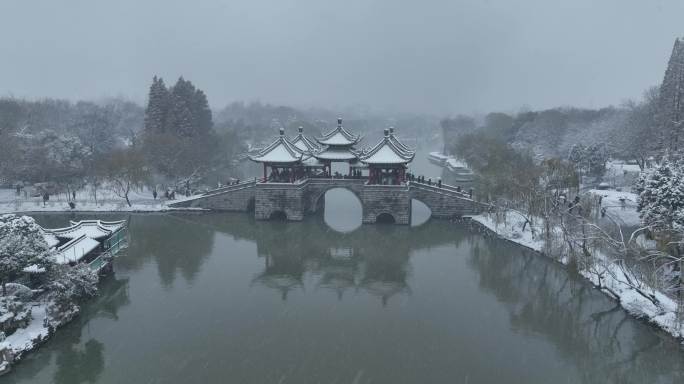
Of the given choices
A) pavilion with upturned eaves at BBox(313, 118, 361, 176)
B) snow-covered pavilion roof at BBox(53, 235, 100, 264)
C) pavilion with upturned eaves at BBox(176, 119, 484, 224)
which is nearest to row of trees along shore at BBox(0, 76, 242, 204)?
pavilion with upturned eaves at BBox(176, 119, 484, 224)

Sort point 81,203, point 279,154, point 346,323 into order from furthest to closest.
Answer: point 81,203 → point 279,154 → point 346,323

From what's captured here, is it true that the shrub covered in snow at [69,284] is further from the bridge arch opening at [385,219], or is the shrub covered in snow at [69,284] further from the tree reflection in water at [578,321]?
the bridge arch opening at [385,219]

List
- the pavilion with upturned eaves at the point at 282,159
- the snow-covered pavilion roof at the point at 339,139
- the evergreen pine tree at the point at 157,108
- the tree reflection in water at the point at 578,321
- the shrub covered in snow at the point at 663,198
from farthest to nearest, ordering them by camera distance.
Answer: the evergreen pine tree at the point at 157,108
the snow-covered pavilion roof at the point at 339,139
the pavilion with upturned eaves at the point at 282,159
the shrub covered in snow at the point at 663,198
the tree reflection in water at the point at 578,321

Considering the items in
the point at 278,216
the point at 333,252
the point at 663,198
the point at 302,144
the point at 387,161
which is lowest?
the point at 333,252

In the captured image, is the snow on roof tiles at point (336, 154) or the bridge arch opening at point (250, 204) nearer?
Answer: the snow on roof tiles at point (336, 154)

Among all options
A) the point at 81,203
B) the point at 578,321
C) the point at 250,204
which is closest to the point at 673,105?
the point at 578,321

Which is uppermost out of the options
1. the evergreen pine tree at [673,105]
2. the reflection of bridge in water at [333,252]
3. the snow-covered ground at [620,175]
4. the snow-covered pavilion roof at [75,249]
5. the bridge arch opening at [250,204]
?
the evergreen pine tree at [673,105]

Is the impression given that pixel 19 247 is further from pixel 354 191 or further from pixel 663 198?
pixel 663 198

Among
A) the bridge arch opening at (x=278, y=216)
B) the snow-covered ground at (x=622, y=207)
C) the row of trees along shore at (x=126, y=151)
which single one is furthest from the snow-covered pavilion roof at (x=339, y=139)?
the snow-covered ground at (x=622, y=207)
